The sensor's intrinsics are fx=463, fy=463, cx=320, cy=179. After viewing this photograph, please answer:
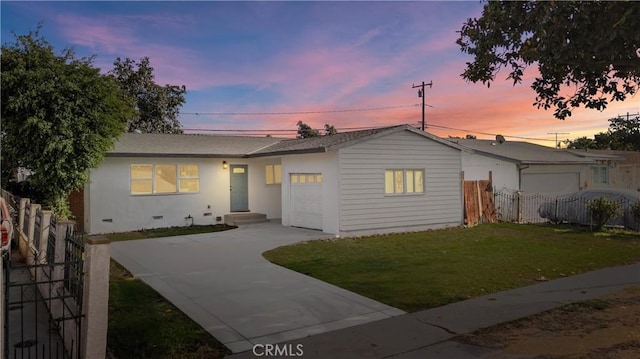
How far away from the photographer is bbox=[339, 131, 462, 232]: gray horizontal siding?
48.0 ft

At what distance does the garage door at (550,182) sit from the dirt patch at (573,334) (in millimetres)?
16205

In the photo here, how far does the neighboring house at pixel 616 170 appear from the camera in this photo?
27688 millimetres

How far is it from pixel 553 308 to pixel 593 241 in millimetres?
8056

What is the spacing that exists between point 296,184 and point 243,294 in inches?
360

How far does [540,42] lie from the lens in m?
6.24

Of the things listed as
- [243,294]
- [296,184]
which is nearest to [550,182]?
[296,184]

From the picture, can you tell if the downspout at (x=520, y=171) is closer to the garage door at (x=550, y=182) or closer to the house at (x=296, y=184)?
the garage door at (x=550, y=182)

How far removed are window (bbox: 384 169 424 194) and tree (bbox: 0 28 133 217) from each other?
346 inches

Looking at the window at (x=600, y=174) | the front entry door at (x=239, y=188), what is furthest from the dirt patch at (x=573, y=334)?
the window at (x=600, y=174)

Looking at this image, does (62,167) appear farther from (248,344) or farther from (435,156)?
(435,156)

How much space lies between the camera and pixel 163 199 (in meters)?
17.1

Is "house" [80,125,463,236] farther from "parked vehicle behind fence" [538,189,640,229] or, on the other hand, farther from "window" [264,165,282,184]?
"parked vehicle behind fence" [538,189,640,229]

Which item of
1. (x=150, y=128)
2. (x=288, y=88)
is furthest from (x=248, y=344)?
(x=150, y=128)

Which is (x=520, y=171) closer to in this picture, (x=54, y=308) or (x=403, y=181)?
(x=403, y=181)
